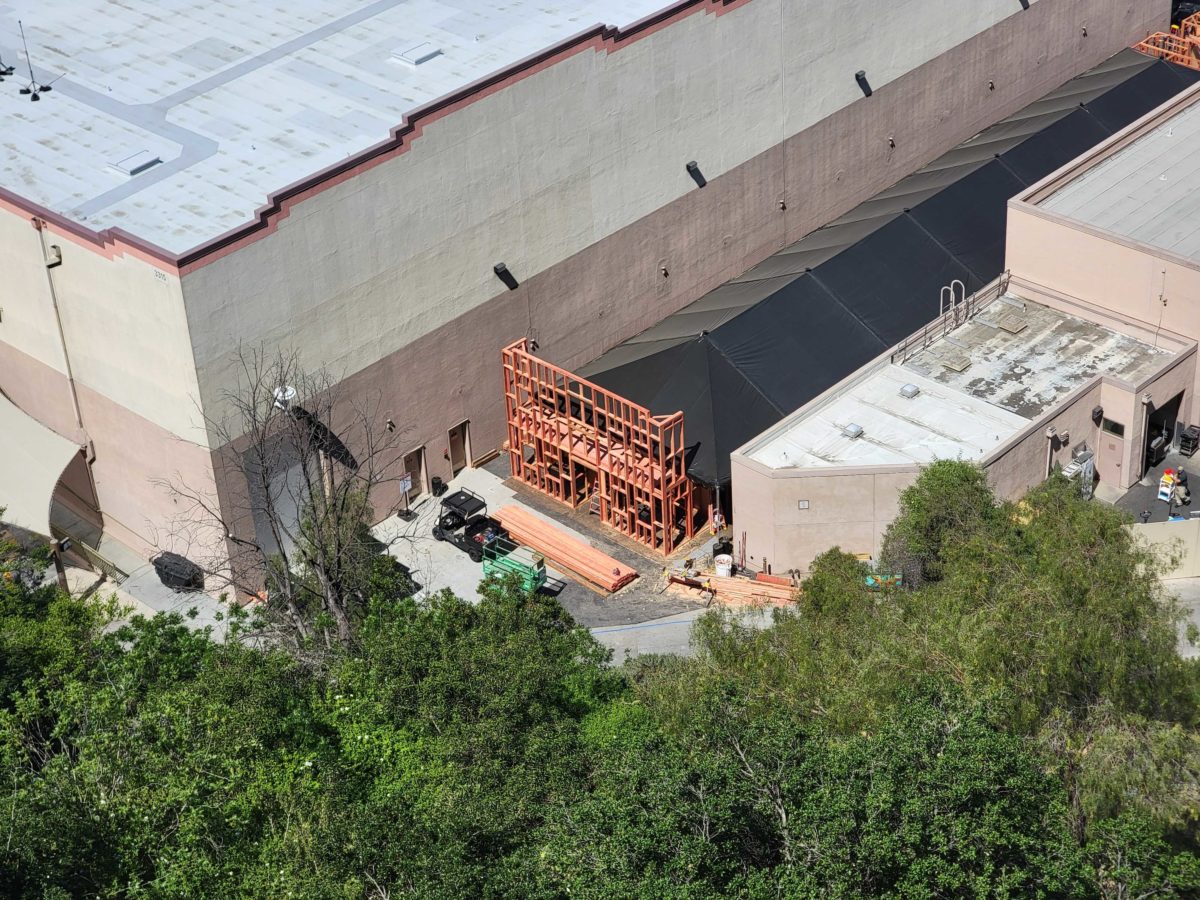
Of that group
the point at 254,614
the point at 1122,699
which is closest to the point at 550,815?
the point at 1122,699

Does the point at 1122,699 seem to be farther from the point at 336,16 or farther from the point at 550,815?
the point at 336,16

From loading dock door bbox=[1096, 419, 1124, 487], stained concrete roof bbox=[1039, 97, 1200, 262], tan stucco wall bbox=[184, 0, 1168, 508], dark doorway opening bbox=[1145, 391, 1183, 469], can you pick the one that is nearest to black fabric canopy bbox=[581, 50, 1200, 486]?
tan stucco wall bbox=[184, 0, 1168, 508]

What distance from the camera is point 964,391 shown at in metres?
57.8

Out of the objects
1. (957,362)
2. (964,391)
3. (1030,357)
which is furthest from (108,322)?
(1030,357)

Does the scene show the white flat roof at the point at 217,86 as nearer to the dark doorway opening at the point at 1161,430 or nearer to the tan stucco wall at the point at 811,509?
the tan stucco wall at the point at 811,509

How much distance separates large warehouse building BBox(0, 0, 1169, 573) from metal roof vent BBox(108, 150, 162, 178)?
86 mm

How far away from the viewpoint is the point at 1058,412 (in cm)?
5597

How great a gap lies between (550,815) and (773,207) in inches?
1472

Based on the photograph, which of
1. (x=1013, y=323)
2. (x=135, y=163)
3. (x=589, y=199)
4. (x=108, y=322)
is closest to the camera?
(x=108, y=322)

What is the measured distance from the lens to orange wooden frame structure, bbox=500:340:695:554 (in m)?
56.5

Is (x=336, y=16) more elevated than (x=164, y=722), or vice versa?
(x=336, y=16)

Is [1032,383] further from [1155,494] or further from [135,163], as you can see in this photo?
[135,163]

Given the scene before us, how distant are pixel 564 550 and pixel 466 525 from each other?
12.0 ft

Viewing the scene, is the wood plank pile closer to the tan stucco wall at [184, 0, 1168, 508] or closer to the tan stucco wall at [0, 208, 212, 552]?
the tan stucco wall at [184, 0, 1168, 508]
